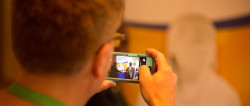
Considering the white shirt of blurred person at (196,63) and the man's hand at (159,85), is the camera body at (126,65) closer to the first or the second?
the man's hand at (159,85)

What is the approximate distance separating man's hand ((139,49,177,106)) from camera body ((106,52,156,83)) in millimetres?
27

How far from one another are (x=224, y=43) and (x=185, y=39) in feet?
0.85

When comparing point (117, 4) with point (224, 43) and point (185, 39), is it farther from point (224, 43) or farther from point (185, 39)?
point (224, 43)

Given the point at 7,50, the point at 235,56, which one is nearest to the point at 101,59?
the point at 235,56

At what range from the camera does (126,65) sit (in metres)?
0.57

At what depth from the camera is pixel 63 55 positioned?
347mm

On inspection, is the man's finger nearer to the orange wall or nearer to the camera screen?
the camera screen

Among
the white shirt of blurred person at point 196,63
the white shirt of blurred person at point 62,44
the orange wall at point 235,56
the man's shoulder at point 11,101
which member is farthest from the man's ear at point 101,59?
the white shirt of blurred person at point 196,63

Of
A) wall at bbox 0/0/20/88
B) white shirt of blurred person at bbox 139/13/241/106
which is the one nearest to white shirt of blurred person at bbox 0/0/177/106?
white shirt of blurred person at bbox 139/13/241/106

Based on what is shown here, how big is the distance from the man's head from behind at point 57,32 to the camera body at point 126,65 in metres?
0.20

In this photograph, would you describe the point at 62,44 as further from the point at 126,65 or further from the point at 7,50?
the point at 7,50

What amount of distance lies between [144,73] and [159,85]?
2.0 inches

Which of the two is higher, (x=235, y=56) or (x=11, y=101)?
(x=235, y=56)

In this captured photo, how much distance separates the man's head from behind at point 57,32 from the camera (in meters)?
0.33
